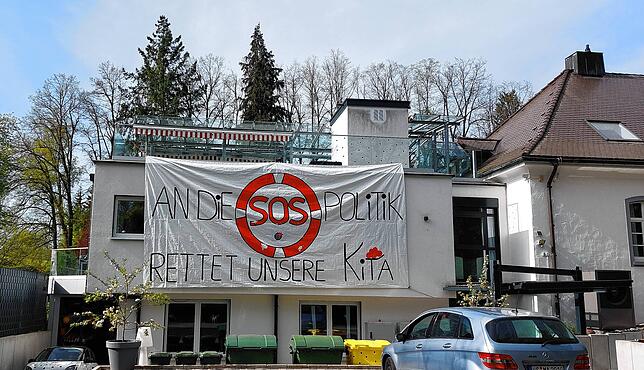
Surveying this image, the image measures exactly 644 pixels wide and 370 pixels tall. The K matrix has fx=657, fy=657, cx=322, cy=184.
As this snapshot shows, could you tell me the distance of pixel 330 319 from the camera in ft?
64.8

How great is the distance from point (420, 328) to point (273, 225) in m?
8.88

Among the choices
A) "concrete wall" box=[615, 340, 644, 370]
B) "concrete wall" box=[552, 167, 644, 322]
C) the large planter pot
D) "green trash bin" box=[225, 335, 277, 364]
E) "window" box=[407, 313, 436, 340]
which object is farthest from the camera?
"concrete wall" box=[552, 167, 644, 322]

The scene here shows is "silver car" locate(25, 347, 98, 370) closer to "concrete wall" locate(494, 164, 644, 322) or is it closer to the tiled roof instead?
"concrete wall" locate(494, 164, 644, 322)

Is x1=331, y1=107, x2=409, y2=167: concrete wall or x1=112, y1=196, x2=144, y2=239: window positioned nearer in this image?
x1=112, y1=196, x2=144, y2=239: window

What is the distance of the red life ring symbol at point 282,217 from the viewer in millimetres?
19144

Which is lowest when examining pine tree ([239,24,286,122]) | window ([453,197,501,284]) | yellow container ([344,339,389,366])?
yellow container ([344,339,389,366])

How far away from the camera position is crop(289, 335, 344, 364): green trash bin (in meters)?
16.7

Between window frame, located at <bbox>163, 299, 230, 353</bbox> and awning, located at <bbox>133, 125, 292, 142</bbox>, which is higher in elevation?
awning, located at <bbox>133, 125, 292, 142</bbox>

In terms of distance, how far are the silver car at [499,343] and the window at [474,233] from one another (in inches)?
427

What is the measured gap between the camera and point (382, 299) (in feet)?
65.2

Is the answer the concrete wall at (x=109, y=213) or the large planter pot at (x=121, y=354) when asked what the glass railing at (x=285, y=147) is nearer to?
the concrete wall at (x=109, y=213)

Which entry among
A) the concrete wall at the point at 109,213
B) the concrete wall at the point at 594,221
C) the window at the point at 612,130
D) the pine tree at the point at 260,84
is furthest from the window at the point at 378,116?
the pine tree at the point at 260,84

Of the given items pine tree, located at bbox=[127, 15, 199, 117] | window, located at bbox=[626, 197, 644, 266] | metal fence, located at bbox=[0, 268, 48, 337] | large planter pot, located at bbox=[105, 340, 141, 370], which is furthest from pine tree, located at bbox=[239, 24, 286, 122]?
large planter pot, located at bbox=[105, 340, 141, 370]

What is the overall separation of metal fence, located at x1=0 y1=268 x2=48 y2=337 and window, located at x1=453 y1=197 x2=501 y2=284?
13436 millimetres
